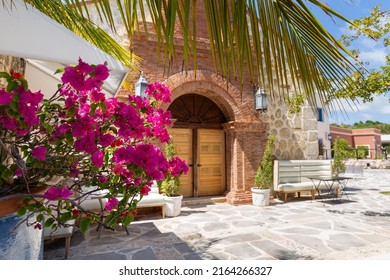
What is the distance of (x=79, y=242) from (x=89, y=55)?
133 inches

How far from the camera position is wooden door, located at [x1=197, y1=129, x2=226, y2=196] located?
24.9 ft

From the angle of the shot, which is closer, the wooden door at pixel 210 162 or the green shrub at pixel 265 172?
the green shrub at pixel 265 172

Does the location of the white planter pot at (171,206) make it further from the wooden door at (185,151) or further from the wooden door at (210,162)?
the wooden door at (210,162)

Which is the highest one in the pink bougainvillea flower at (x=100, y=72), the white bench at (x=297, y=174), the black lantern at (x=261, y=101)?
the black lantern at (x=261, y=101)

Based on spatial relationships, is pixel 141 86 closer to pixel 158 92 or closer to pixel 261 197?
pixel 158 92

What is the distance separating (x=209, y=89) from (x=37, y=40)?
18.4 feet

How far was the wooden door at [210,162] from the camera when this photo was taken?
7586 millimetres

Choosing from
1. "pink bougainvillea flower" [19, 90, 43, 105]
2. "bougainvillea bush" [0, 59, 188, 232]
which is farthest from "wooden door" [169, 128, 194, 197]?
"pink bougainvillea flower" [19, 90, 43, 105]

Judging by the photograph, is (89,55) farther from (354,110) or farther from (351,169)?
(351,169)

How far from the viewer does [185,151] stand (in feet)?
24.4

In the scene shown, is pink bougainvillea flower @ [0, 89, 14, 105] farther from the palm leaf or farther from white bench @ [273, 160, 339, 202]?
white bench @ [273, 160, 339, 202]

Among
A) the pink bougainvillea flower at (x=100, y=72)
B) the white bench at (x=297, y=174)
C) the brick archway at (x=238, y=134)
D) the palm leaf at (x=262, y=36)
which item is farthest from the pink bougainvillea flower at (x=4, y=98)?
the white bench at (x=297, y=174)

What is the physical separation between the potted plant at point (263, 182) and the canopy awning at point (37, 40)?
579 cm

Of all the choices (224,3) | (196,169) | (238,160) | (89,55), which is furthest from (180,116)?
(224,3)
